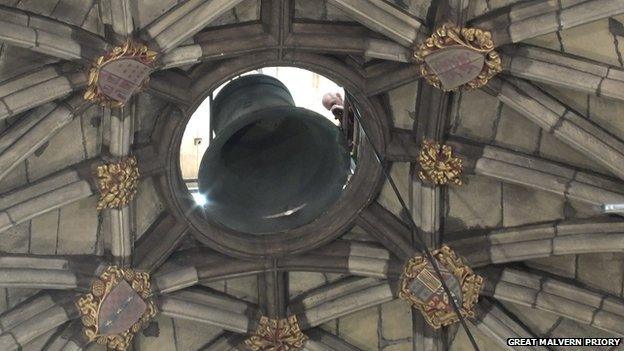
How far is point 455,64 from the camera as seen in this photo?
11.8 meters

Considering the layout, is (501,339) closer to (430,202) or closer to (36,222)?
(430,202)

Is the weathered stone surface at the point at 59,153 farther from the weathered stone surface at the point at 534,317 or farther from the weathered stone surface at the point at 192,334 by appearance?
the weathered stone surface at the point at 534,317

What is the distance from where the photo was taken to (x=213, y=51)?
12.0m

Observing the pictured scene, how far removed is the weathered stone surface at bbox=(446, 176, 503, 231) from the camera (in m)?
13.3

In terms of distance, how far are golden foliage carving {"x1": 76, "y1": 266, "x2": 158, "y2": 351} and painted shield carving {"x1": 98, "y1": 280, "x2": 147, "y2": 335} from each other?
0.04 metres

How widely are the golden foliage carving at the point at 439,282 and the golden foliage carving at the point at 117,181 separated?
9.83ft

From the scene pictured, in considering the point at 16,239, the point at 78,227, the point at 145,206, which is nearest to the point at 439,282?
the point at 145,206

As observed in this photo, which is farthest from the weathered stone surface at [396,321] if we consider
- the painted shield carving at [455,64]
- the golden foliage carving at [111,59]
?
the golden foliage carving at [111,59]

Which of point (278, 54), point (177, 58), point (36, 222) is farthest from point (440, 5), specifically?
point (36, 222)

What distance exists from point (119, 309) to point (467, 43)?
438cm

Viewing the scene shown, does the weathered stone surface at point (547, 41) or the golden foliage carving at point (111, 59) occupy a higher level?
the weathered stone surface at point (547, 41)

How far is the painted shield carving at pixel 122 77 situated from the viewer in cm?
1124

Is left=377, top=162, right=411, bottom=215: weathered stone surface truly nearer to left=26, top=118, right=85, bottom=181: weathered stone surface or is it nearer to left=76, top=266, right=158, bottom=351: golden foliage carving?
left=76, top=266, right=158, bottom=351: golden foliage carving

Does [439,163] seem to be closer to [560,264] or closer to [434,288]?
[434,288]
